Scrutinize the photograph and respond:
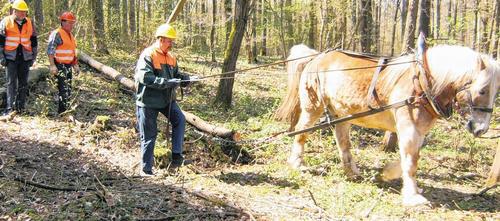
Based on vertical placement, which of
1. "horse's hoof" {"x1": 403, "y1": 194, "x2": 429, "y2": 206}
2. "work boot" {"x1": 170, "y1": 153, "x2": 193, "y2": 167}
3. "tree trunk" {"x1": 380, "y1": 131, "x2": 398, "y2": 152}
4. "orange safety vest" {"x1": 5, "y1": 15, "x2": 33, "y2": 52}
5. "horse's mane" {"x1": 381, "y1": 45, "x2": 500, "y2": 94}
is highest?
"orange safety vest" {"x1": 5, "y1": 15, "x2": 33, "y2": 52}

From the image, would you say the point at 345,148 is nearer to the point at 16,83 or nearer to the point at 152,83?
the point at 152,83

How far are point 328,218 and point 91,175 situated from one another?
2990mm

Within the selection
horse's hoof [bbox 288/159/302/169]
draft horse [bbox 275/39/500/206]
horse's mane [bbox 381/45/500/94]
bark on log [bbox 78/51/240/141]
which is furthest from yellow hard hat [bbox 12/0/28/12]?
horse's mane [bbox 381/45/500/94]

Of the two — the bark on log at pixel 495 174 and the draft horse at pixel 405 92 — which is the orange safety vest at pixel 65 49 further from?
the bark on log at pixel 495 174

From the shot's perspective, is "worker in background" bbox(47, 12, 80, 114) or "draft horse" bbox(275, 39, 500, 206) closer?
"draft horse" bbox(275, 39, 500, 206)

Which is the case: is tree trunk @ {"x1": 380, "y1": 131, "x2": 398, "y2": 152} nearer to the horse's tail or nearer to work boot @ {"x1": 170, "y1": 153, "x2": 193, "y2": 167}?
the horse's tail

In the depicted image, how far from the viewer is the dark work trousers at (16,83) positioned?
7855 millimetres

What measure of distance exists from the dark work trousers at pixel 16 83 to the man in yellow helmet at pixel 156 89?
3588 millimetres

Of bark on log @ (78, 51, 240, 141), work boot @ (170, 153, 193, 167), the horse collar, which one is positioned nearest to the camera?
the horse collar

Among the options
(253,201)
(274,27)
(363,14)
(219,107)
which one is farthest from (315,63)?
(274,27)

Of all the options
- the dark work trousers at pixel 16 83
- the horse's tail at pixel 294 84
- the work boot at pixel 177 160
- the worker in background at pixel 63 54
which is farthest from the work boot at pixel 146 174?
the dark work trousers at pixel 16 83

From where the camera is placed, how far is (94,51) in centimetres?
1412

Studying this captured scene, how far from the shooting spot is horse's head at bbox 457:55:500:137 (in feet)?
15.6

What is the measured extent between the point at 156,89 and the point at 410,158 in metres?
3.22
